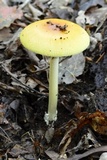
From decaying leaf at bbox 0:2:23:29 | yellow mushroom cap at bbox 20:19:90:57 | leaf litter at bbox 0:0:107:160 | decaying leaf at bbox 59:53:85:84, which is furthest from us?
decaying leaf at bbox 0:2:23:29

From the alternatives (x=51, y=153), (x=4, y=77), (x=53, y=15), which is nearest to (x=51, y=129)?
(x=51, y=153)

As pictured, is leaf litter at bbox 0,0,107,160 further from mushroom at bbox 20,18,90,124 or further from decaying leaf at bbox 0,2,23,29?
mushroom at bbox 20,18,90,124

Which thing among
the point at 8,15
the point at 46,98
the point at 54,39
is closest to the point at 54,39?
the point at 54,39

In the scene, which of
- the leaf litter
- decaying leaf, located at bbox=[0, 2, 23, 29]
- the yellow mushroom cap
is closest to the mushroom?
the yellow mushroom cap

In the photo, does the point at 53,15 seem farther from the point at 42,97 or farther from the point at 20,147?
the point at 20,147

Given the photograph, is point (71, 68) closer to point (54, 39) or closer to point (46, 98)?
point (46, 98)

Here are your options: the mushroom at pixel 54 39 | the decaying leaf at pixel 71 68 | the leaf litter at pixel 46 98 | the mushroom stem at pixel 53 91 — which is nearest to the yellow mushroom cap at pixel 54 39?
the mushroom at pixel 54 39

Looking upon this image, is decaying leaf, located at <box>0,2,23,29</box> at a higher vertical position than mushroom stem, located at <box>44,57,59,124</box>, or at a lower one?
higher
